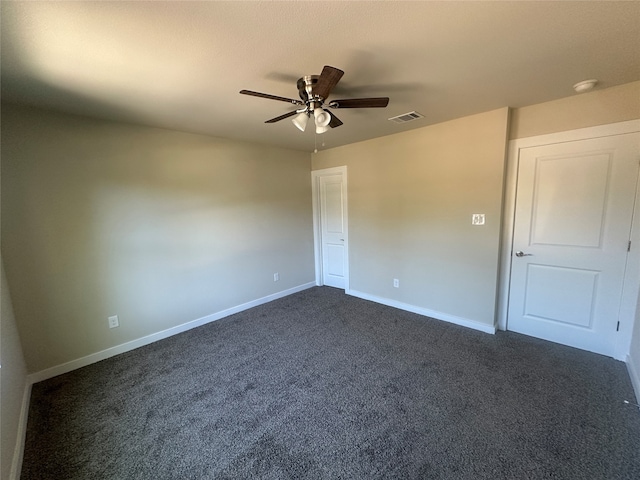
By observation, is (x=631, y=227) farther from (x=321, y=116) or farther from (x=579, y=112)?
(x=321, y=116)

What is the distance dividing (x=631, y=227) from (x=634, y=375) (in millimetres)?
1235

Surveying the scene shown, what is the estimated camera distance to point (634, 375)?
6.79 feet

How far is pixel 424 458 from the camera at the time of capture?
1.52 meters

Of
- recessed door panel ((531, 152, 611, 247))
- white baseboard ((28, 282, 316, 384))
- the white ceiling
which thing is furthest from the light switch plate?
white baseboard ((28, 282, 316, 384))

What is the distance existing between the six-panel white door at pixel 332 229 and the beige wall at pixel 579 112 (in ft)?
7.91

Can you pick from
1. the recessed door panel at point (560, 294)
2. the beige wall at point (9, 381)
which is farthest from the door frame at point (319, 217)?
the beige wall at point (9, 381)

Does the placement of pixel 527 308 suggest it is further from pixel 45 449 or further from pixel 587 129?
pixel 45 449

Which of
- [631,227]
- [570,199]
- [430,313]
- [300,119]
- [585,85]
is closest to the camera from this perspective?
[300,119]

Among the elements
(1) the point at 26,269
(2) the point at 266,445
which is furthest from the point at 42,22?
(2) the point at 266,445

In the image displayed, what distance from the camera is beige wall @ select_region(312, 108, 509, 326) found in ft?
9.21

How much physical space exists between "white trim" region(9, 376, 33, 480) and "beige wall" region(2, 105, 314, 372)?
35 centimetres

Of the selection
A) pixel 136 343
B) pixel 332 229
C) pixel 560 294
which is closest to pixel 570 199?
pixel 560 294

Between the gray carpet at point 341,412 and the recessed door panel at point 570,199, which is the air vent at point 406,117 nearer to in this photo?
the recessed door panel at point 570,199

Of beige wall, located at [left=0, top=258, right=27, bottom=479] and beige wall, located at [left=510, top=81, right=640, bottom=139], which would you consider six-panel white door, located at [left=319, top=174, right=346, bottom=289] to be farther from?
beige wall, located at [left=0, top=258, right=27, bottom=479]
